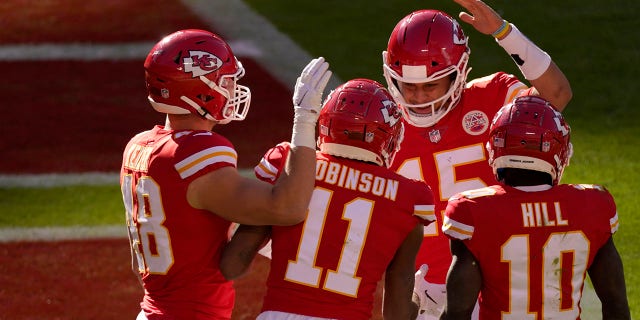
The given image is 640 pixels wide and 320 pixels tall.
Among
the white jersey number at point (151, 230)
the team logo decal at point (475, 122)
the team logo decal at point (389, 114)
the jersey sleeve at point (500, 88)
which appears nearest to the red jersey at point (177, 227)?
the white jersey number at point (151, 230)

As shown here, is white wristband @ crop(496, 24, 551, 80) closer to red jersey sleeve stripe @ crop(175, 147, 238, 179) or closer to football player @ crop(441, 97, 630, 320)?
football player @ crop(441, 97, 630, 320)

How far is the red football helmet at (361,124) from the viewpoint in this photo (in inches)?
165

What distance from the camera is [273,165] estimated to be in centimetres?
426

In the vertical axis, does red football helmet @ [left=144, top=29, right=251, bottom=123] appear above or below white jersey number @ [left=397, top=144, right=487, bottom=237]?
above

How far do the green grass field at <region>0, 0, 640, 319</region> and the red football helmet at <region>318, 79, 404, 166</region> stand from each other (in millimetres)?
3277

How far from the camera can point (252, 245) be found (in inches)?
167

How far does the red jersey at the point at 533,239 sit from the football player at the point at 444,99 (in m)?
0.86

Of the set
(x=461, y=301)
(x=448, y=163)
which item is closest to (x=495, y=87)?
(x=448, y=163)

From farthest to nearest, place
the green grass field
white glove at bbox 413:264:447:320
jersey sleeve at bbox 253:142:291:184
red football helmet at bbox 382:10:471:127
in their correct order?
the green grass field < white glove at bbox 413:264:447:320 < red football helmet at bbox 382:10:471:127 < jersey sleeve at bbox 253:142:291:184

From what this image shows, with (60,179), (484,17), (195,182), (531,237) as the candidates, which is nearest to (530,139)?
(531,237)

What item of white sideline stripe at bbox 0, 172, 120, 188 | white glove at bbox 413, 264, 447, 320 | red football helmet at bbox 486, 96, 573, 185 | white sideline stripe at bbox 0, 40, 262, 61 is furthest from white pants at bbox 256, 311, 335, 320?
white sideline stripe at bbox 0, 40, 262, 61

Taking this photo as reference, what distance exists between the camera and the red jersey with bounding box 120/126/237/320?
4.16 metres

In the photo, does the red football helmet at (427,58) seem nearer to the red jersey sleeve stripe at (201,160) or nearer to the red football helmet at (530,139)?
the red football helmet at (530,139)

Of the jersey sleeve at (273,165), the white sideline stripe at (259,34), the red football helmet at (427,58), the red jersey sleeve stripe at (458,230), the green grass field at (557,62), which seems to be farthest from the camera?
the white sideline stripe at (259,34)
